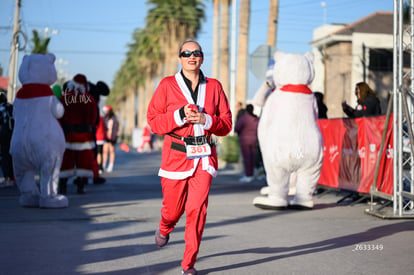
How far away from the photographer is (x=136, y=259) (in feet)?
18.9

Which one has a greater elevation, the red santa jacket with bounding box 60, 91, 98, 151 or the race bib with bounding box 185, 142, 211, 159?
the race bib with bounding box 185, 142, 211, 159

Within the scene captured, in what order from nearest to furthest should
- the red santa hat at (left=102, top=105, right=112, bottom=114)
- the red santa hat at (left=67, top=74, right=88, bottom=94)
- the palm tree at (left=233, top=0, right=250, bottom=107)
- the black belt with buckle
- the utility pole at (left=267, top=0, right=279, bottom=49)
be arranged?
the black belt with buckle
the red santa hat at (left=67, top=74, right=88, bottom=94)
the red santa hat at (left=102, top=105, right=112, bottom=114)
the utility pole at (left=267, top=0, right=279, bottom=49)
the palm tree at (left=233, top=0, right=250, bottom=107)

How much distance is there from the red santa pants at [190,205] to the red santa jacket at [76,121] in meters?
5.99

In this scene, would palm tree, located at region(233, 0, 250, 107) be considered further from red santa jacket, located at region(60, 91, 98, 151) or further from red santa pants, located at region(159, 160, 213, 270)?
red santa pants, located at region(159, 160, 213, 270)

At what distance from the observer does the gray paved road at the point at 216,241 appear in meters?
5.48

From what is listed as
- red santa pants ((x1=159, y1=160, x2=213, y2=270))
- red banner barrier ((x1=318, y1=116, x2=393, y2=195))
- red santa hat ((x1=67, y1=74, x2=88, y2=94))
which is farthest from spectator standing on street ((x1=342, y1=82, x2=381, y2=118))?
red santa pants ((x1=159, y1=160, x2=213, y2=270))

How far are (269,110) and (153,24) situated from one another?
1662 inches

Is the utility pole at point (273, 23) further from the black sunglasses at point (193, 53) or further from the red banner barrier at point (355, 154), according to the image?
the black sunglasses at point (193, 53)

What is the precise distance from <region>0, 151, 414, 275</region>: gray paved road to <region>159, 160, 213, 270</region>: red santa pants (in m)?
0.39

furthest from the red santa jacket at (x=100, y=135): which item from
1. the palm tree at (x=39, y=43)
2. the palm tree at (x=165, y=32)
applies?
the palm tree at (x=165, y=32)

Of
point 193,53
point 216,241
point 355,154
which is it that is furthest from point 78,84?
point 193,53

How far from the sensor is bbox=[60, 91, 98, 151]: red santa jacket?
36.4 ft

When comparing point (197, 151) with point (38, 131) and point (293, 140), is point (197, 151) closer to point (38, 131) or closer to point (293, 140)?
point (293, 140)

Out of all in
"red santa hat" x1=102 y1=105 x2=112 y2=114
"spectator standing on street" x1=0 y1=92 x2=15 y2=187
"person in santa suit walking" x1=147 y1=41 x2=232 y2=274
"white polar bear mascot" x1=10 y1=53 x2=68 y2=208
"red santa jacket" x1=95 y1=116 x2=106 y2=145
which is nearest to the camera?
"person in santa suit walking" x1=147 y1=41 x2=232 y2=274
